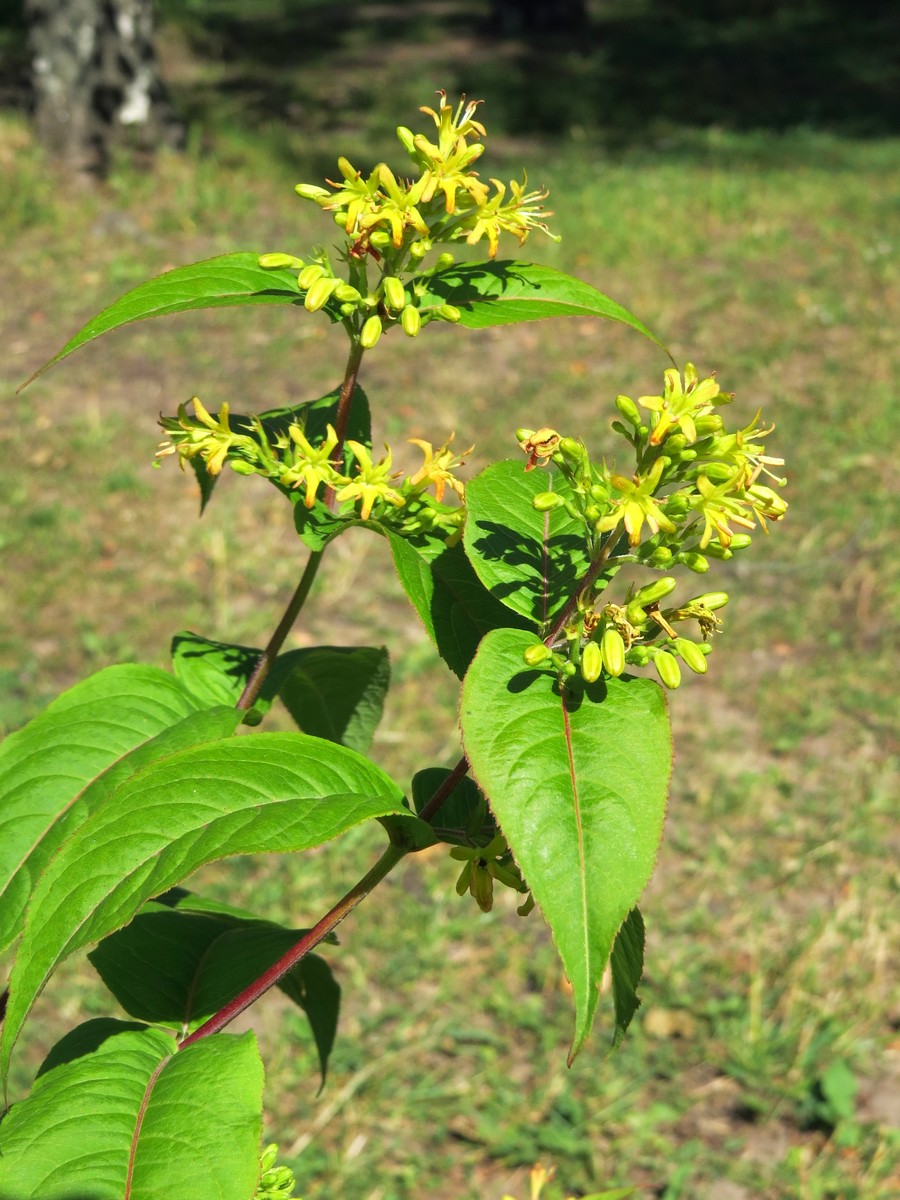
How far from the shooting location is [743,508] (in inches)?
41.7

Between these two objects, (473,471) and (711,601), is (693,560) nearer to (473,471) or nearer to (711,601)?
(711,601)

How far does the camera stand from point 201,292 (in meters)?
1.10

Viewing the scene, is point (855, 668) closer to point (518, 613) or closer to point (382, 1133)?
point (382, 1133)

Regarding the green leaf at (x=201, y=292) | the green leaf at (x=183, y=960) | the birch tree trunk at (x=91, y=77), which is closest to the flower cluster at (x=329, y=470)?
the green leaf at (x=201, y=292)

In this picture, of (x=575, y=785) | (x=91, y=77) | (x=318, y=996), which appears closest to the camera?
(x=575, y=785)

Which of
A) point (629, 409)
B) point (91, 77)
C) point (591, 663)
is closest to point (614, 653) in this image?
point (591, 663)

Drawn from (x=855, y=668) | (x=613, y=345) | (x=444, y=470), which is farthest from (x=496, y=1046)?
(x=613, y=345)

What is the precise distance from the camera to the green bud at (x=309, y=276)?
1110 millimetres

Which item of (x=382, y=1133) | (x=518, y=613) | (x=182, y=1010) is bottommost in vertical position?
(x=382, y=1133)

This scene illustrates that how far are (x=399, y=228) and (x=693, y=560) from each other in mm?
394

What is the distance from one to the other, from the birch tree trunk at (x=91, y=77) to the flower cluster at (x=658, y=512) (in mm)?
8102

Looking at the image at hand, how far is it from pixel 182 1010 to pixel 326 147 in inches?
356

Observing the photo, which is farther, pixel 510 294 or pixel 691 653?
pixel 510 294

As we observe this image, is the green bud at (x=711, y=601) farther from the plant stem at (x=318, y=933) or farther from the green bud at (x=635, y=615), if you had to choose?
the plant stem at (x=318, y=933)
